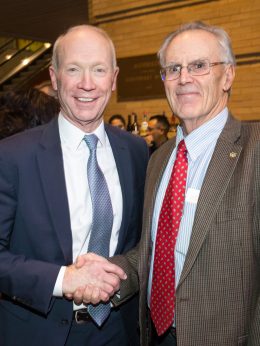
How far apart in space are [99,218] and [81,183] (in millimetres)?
174

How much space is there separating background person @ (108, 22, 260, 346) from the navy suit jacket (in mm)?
293

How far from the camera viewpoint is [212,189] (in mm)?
1464

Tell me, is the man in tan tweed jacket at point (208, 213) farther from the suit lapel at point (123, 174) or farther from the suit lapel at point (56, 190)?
the suit lapel at point (56, 190)

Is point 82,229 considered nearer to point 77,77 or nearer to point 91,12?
point 77,77

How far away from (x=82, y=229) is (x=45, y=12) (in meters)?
9.04

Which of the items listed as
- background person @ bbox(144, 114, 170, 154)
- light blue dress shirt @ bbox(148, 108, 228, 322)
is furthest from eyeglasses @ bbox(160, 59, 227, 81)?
background person @ bbox(144, 114, 170, 154)

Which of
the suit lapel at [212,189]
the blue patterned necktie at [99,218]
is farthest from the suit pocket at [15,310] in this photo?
the suit lapel at [212,189]

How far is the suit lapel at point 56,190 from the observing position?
157cm

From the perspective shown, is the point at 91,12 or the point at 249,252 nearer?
the point at 249,252

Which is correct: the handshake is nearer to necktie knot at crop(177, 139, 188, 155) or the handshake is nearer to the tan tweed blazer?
the tan tweed blazer

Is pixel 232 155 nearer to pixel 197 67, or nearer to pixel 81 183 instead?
pixel 197 67

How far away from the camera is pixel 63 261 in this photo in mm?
1593

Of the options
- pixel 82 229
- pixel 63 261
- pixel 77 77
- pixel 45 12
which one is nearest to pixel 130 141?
pixel 77 77

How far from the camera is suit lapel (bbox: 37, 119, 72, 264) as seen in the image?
5.14 feet
